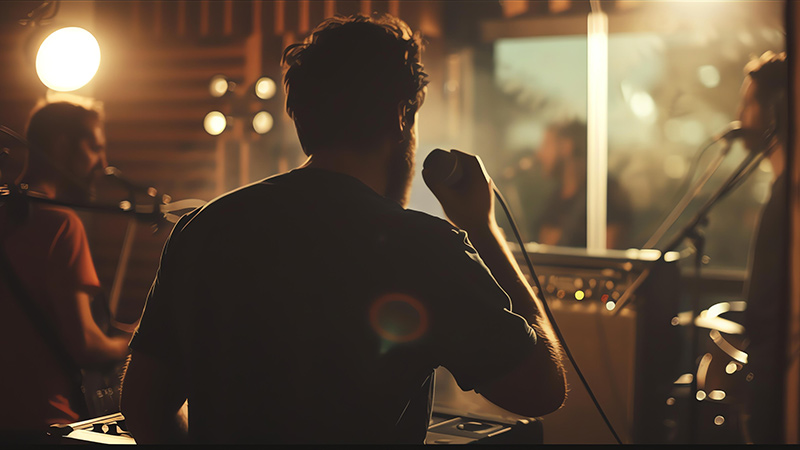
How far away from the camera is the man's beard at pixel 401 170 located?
126cm

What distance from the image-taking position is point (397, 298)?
1093mm

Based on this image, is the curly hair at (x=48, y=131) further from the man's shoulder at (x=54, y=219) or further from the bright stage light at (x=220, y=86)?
the bright stage light at (x=220, y=86)

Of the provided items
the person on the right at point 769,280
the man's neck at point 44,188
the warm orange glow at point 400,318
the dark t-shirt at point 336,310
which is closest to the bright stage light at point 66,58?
the man's neck at point 44,188

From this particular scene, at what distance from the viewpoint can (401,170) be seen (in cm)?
128

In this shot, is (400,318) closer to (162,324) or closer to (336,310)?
(336,310)

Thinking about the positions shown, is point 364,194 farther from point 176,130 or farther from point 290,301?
point 176,130

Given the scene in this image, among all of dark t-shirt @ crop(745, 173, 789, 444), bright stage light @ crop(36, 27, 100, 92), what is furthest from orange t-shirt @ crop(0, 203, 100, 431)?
dark t-shirt @ crop(745, 173, 789, 444)

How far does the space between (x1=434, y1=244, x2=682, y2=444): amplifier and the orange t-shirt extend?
1202 millimetres

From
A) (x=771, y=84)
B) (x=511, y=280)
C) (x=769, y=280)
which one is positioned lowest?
(x=769, y=280)

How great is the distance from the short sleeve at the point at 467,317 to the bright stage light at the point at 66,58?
1485 mm

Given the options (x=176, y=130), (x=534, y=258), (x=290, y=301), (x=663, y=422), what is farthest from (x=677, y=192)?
(x=290, y=301)

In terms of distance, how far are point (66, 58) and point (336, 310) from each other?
144cm

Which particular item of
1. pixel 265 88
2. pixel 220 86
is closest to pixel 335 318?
pixel 265 88

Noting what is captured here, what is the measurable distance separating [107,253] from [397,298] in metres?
1.48
